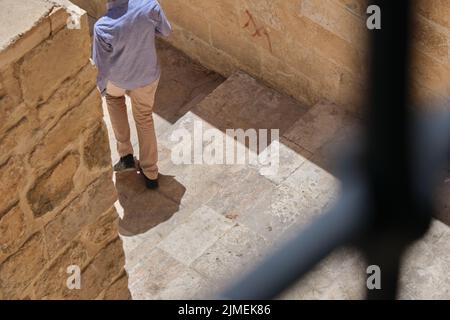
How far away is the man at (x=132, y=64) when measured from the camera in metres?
6.31

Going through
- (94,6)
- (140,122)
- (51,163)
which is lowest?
(94,6)

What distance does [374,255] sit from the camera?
6.44 m

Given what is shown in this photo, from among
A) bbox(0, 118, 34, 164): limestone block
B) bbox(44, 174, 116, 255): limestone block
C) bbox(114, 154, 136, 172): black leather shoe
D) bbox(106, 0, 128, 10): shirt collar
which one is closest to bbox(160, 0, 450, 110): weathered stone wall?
bbox(114, 154, 136, 172): black leather shoe

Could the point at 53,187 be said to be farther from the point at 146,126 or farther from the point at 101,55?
the point at 146,126

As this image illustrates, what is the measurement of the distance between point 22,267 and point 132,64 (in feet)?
7.27

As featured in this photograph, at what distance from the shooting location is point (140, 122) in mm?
6957

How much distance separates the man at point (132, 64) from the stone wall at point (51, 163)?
5.38 feet

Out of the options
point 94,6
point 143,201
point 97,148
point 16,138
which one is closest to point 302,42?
point 143,201

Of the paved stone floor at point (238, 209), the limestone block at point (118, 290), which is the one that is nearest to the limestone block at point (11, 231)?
the limestone block at point (118, 290)

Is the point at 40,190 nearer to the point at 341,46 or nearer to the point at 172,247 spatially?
the point at 172,247

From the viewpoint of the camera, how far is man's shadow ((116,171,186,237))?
275 inches
